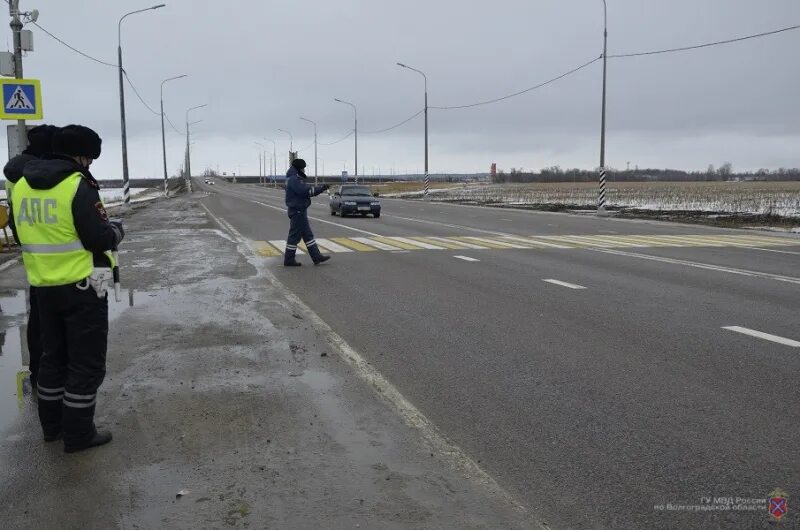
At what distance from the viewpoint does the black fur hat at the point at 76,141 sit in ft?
14.4

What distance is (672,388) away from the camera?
17.7ft

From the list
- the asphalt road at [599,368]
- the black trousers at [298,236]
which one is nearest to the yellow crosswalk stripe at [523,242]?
the black trousers at [298,236]

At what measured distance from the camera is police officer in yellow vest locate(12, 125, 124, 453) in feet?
14.2

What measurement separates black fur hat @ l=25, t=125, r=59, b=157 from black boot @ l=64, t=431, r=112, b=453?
185 centimetres

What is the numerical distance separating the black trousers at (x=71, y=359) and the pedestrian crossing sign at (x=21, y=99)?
38.7 feet

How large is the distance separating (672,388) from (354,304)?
182 inches

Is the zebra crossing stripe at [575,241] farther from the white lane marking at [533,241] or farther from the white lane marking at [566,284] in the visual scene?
the white lane marking at [566,284]

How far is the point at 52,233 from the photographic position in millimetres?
4352

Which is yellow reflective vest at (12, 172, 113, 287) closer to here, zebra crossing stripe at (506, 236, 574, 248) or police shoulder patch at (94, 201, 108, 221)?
police shoulder patch at (94, 201, 108, 221)

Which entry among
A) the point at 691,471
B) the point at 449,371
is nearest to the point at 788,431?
the point at 691,471

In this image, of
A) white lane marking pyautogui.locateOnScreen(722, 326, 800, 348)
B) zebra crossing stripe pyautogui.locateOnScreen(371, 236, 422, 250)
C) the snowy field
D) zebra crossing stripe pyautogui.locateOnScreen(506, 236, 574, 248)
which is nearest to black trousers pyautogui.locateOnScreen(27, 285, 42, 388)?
white lane marking pyautogui.locateOnScreen(722, 326, 800, 348)

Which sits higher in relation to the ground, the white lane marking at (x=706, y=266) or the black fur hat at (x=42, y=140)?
the black fur hat at (x=42, y=140)

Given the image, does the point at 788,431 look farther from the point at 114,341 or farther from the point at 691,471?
the point at 114,341

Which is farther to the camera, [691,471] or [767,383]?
[767,383]
